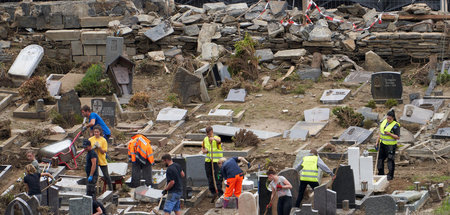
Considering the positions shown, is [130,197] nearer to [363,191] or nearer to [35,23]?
[363,191]

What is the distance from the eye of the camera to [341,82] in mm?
25984

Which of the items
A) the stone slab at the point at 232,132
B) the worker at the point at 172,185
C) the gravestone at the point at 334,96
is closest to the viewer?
the worker at the point at 172,185

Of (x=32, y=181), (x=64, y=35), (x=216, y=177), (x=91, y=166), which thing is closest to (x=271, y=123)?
(x=216, y=177)

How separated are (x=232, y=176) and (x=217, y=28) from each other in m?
11.1

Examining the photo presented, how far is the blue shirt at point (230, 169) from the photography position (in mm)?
17812

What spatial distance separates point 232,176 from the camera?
17859mm

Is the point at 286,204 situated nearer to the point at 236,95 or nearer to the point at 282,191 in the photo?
the point at 282,191

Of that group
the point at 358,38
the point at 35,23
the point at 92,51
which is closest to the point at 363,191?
the point at 358,38

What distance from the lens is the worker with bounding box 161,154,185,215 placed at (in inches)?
674

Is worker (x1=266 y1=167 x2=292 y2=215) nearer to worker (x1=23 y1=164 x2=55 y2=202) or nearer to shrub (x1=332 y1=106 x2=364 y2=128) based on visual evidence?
worker (x1=23 y1=164 x2=55 y2=202)

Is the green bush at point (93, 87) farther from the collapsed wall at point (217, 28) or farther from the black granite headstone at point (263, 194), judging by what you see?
the black granite headstone at point (263, 194)

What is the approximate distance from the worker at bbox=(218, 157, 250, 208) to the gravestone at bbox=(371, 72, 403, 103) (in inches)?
277

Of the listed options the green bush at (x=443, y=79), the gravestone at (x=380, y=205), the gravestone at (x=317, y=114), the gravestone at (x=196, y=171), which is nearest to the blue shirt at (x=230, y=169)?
the gravestone at (x=196, y=171)

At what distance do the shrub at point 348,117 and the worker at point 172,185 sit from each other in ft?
20.5
